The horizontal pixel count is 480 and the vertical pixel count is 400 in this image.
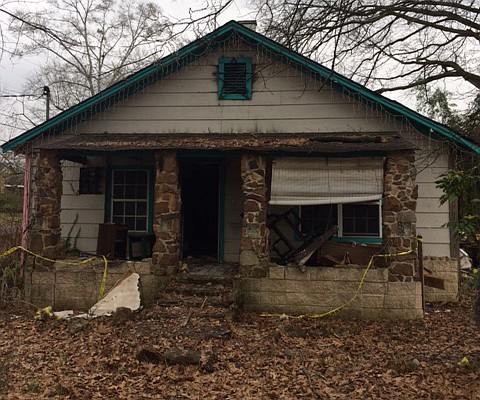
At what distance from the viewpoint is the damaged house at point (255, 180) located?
8.15 metres

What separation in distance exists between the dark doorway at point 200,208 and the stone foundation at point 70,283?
3.39 meters

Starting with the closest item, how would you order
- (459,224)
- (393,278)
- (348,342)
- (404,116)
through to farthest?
(459,224) → (348,342) → (393,278) → (404,116)

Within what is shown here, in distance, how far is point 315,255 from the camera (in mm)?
8945

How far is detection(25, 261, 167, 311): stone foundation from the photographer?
28.3ft

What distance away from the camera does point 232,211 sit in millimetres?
10453

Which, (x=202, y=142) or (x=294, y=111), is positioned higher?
(x=294, y=111)

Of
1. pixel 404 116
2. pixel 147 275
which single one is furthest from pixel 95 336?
pixel 404 116

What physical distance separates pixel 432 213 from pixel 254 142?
456 cm

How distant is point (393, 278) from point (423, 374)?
2.74 meters

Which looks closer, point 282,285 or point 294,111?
point 282,285

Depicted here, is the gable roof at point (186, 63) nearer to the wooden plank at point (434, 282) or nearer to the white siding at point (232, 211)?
the white siding at point (232, 211)

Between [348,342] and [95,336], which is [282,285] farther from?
[95,336]

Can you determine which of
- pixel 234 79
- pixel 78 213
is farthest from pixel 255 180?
pixel 78 213

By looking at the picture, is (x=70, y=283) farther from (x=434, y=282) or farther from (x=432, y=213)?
(x=432, y=213)
